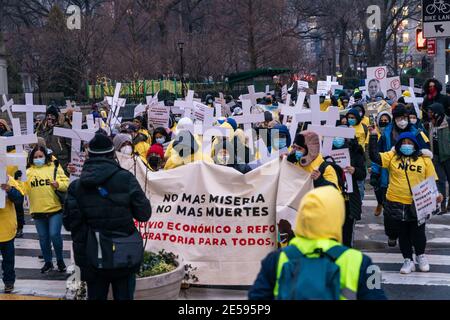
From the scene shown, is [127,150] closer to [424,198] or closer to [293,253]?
[424,198]

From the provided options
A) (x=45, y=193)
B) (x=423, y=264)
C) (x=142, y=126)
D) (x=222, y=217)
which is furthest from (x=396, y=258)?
(x=142, y=126)

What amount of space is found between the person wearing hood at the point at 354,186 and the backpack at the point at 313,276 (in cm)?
445

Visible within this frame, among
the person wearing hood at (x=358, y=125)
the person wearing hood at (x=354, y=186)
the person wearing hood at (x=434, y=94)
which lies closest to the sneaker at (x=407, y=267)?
the person wearing hood at (x=354, y=186)

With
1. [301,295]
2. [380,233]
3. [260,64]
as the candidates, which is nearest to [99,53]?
[260,64]

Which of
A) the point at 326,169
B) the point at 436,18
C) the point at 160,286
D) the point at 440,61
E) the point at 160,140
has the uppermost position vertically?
the point at 436,18

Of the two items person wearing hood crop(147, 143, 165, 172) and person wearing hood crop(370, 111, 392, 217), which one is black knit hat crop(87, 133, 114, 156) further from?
person wearing hood crop(370, 111, 392, 217)

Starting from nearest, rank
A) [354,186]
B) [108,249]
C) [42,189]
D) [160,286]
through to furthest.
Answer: [108,249] < [160,286] < [354,186] < [42,189]

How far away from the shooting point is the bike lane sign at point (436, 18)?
1308 centimetres

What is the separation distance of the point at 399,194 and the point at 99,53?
942 inches

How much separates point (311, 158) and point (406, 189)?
4.78 ft

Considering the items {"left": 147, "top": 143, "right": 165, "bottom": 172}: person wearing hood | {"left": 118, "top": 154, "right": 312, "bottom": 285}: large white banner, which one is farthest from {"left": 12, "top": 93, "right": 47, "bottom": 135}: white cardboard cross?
{"left": 118, "top": 154, "right": 312, "bottom": 285}: large white banner

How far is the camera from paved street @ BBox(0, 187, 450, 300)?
24.5 ft

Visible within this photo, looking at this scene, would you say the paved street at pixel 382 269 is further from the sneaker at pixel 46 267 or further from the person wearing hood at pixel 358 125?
the person wearing hood at pixel 358 125

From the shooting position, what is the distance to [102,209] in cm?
534
